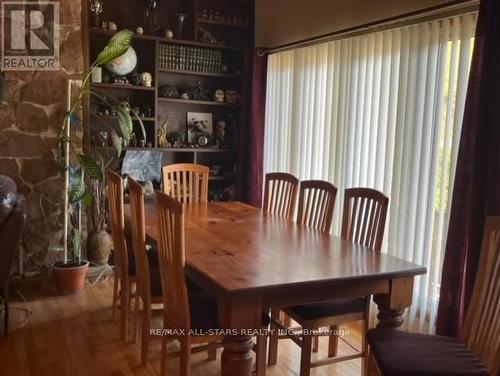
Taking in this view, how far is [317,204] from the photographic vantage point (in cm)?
309

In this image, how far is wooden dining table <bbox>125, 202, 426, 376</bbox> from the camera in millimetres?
1868

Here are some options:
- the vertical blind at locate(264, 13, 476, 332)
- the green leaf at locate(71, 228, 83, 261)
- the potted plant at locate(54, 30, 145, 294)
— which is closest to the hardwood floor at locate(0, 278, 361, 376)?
the potted plant at locate(54, 30, 145, 294)

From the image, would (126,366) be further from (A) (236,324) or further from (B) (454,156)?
(B) (454,156)

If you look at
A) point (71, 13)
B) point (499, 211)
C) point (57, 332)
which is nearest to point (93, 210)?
point (57, 332)

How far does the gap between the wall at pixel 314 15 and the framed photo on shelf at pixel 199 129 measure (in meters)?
0.93

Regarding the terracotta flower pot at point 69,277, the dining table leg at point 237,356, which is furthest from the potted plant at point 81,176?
the dining table leg at point 237,356

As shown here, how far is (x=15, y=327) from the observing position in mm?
3184

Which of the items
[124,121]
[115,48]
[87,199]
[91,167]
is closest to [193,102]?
[124,121]

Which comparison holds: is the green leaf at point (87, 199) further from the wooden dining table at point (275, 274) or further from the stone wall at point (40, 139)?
the wooden dining table at point (275, 274)

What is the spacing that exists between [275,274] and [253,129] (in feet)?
9.46

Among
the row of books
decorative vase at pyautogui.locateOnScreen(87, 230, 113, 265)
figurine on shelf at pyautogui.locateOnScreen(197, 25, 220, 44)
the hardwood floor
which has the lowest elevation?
the hardwood floor

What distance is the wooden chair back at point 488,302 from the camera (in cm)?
191

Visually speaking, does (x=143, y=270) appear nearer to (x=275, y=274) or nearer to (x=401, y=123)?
(x=275, y=274)

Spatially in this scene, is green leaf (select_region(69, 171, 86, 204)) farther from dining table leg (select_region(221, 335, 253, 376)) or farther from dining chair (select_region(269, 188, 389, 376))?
dining table leg (select_region(221, 335, 253, 376))
